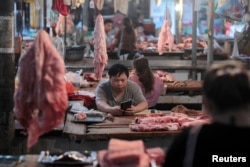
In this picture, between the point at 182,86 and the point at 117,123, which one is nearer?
the point at 117,123

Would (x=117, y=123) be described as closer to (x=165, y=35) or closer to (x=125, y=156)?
(x=125, y=156)

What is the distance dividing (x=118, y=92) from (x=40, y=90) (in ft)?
12.6

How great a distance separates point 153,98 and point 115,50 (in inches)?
271

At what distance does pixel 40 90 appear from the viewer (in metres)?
4.32

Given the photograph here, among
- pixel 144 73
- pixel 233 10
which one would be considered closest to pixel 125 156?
pixel 144 73

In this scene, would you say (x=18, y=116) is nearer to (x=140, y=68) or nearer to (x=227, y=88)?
(x=227, y=88)

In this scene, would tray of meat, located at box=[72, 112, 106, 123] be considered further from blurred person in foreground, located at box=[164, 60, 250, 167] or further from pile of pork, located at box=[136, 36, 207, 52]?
pile of pork, located at box=[136, 36, 207, 52]

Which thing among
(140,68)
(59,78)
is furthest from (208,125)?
(140,68)

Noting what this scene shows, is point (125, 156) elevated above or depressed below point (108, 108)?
above

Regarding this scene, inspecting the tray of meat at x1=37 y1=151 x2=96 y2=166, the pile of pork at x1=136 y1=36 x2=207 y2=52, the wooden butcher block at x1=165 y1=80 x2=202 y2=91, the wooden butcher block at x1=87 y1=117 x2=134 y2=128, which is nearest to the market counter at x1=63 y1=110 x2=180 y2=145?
the wooden butcher block at x1=87 y1=117 x2=134 y2=128

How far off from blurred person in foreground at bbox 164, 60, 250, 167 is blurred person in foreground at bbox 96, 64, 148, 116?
4.38m

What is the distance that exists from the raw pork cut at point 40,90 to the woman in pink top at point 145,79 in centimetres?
463

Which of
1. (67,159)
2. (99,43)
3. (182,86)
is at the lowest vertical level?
(182,86)

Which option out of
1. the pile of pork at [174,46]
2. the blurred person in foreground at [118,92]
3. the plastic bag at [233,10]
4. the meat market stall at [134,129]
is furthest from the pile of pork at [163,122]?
the pile of pork at [174,46]
